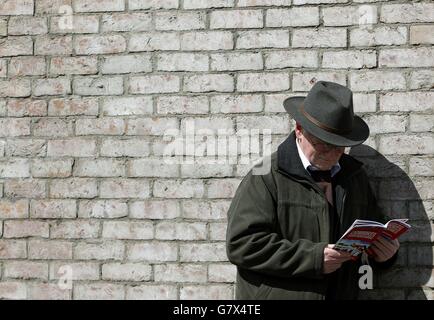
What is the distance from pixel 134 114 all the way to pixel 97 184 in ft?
1.87

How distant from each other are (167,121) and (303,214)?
4.40 feet

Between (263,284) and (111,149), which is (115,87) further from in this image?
(263,284)

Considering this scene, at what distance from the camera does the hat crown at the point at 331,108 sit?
434 centimetres

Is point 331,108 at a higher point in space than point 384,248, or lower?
higher

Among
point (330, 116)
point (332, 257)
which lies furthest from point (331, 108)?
point (332, 257)

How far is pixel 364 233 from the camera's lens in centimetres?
415

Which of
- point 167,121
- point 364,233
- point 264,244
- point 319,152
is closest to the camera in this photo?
point 364,233

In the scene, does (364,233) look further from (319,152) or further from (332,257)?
(319,152)

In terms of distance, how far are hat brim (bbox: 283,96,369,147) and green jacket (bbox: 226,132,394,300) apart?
0.54 feet

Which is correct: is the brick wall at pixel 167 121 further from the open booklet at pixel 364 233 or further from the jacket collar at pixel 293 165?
the open booklet at pixel 364 233

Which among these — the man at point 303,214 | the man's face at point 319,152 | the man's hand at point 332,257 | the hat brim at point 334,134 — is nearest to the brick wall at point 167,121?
the hat brim at point 334,134

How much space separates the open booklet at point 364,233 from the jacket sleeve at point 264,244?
16 centimetres

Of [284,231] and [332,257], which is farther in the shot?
[284,231]
